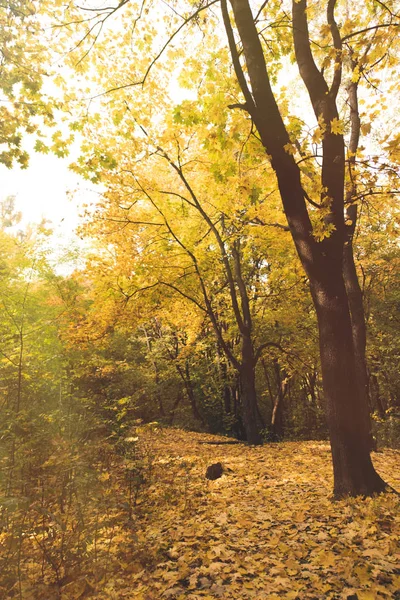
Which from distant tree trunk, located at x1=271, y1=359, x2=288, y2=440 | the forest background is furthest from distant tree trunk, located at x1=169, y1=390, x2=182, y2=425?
distant tree trunk, located at x1=271, y1=359, x2=288, y2=440

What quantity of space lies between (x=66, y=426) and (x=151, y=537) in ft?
9.91

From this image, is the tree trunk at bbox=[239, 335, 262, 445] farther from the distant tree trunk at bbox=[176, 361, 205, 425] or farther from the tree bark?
the distant tree trunk at bbox=[176, 361, 205, 425]

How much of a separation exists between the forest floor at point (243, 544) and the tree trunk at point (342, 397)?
26cm

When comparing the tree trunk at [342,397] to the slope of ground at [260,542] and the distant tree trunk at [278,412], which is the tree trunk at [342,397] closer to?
the slope of ground at [260,542]

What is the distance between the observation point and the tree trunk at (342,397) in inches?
174

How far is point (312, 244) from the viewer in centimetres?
464

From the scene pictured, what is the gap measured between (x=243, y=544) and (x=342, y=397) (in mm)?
2067

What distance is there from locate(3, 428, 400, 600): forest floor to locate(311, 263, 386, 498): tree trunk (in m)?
0.26

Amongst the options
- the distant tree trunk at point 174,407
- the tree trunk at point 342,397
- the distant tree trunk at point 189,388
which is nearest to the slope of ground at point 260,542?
the tree trunk at point 342,397

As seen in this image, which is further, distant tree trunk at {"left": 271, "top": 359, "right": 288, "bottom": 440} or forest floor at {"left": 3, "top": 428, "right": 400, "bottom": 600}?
distant tree trunk at {"left": 271, "top": 359, "right": 288, "bottom": 440}

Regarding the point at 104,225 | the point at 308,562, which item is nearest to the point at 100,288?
the point at 104,225

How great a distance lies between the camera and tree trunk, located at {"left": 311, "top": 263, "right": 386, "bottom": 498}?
174 inches

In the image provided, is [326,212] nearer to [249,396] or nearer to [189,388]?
[249,396]

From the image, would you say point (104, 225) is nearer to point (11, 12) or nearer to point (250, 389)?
point (11, 12)
